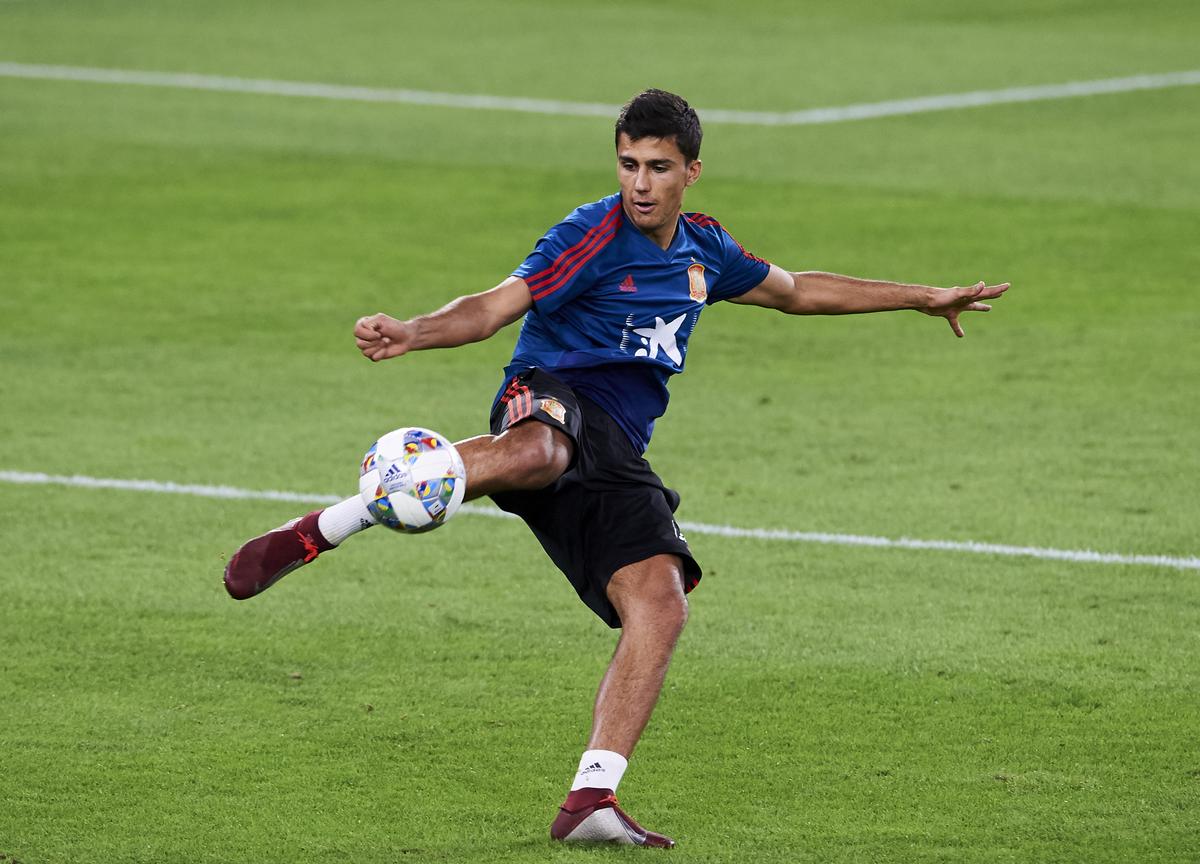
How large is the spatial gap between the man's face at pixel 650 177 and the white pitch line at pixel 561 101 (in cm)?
1497

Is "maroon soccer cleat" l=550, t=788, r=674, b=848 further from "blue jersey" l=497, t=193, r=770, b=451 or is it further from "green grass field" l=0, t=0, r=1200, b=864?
"blue jersey" l=497, t=193, r=770, b=451

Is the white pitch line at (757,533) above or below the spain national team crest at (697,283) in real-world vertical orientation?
above

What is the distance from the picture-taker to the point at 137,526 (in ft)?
32.1

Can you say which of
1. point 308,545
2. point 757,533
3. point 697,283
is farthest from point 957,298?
point 757,533

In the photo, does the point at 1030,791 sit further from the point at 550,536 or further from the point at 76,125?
the point at 76,125

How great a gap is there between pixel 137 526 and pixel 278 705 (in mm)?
2691

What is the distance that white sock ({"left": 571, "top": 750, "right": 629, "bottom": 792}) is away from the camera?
5957 mm

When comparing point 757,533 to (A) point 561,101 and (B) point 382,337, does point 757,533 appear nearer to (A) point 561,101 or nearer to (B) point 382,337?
(B) point 382,337

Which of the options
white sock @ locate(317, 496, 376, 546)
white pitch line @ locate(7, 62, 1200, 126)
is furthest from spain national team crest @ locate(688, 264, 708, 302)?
white pitch line @ locate(7, 62, 1200, 126)

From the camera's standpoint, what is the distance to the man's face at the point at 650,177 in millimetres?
6469

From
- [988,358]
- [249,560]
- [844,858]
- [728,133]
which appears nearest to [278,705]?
[249,560]

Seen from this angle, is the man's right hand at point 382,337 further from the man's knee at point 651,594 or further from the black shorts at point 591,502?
the man's knee at point 651,594

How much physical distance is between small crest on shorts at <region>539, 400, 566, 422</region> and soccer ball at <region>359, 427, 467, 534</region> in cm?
44

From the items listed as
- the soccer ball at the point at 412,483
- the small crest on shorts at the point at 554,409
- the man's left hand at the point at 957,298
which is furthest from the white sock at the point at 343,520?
the man's left hand at the point at 957,298
